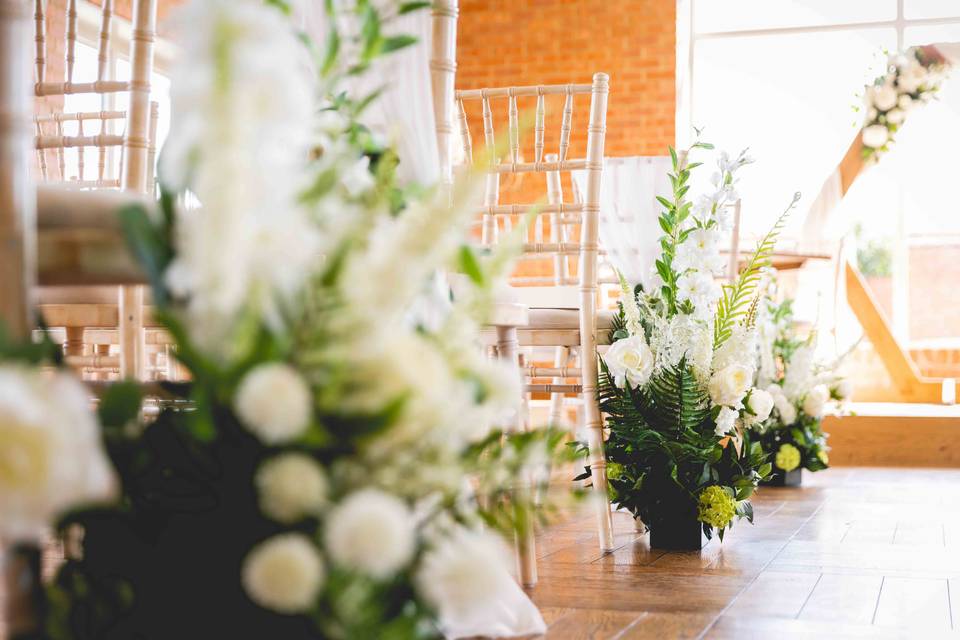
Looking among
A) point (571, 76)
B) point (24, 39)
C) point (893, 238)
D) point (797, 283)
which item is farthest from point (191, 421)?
point (893, 238)

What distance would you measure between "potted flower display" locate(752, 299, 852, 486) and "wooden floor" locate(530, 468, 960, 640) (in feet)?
1.62

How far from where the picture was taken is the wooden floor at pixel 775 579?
5.93ft

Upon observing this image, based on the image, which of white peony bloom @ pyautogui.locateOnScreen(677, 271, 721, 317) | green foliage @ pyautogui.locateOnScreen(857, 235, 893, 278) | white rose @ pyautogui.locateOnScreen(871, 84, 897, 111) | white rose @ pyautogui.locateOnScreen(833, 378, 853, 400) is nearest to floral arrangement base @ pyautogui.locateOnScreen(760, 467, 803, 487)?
white rose @ pyautogui.locateOnScreen(833, 378, 853, 400)

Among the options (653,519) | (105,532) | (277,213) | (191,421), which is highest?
(277,213)

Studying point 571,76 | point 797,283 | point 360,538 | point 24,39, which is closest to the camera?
point 360,538

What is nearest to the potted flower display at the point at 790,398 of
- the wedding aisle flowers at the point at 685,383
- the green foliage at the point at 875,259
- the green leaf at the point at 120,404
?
the wedding aisle flowers at the point at 685,383

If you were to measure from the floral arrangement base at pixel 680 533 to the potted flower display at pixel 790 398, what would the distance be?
121cm

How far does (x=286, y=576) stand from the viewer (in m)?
0.76

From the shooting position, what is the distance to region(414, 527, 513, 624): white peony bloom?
2.66 ft

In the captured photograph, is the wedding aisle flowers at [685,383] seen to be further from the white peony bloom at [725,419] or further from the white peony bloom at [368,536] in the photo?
the white peony bloom at [368,536]

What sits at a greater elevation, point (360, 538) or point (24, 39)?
point (24, 39)

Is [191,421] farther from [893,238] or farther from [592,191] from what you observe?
[893,238]

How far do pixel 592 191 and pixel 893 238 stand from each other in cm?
588

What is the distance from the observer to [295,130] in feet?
2.64
